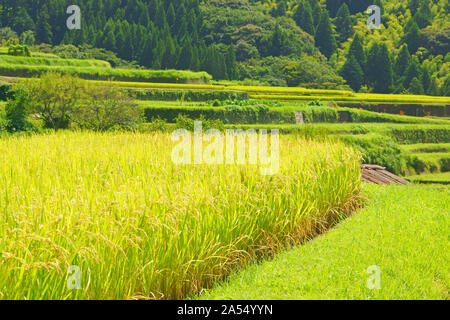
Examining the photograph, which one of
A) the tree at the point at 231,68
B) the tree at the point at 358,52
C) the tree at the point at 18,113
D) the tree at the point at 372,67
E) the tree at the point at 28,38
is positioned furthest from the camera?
the tree at the point at 358,52

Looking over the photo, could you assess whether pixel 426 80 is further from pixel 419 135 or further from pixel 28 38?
pixel 28 38

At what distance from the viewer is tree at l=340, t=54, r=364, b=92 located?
5591 cm

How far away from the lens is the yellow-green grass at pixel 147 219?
3.84 meters

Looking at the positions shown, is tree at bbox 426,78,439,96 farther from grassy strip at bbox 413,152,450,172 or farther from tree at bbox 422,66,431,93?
grassy strip at bbox 413,152,450,172

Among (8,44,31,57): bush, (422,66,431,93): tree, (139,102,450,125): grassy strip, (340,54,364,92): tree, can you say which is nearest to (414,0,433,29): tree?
(340,54,364,92): tree

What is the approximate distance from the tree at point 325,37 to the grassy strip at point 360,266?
64.7 meters

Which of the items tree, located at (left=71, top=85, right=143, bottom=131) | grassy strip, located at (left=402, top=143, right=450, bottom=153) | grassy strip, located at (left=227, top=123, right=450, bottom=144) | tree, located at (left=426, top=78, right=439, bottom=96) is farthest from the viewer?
tree, located at (left=426, top=78, right=439, bottom=96)

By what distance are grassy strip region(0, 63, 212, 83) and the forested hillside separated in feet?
40.2

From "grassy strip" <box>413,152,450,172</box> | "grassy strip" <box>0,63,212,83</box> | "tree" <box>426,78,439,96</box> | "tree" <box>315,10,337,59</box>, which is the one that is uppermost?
"tree" <box>315,10,337,59</box>

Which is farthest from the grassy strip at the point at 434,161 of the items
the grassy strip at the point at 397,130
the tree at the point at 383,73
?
the tree at the point at 383,73

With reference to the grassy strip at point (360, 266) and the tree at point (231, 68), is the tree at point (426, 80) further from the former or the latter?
the grassy strip at point (360, 266)

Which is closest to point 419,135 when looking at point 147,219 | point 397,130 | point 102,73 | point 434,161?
point 397,130

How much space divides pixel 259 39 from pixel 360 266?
2433 inches

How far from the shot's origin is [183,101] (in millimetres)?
28172
